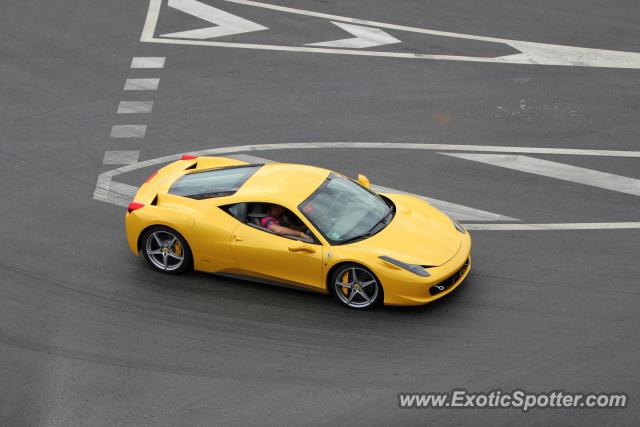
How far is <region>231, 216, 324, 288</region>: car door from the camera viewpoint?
12.4 m

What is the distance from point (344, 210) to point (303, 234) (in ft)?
2.45

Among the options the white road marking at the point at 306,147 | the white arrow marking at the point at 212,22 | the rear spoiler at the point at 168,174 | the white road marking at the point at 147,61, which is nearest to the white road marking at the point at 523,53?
the white arrow marking at the point at 212,22

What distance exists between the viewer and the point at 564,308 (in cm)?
1245

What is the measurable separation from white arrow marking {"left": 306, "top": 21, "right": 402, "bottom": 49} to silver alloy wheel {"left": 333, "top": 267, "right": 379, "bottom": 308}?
1029 cm

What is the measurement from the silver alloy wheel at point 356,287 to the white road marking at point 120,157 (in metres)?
5.59

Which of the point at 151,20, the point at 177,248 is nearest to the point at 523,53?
the point at 151,20

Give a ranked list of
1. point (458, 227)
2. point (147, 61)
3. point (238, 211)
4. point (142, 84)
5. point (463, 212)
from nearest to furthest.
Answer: point (238, 211)
point (458, 227)
point (463, 212)
point (142, 84)
point (147, 61)

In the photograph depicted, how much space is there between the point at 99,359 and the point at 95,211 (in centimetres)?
395

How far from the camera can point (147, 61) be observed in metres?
20.7

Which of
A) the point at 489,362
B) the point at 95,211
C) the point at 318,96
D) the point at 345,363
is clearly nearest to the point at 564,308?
the point at 489,362

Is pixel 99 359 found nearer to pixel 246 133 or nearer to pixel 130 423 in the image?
pixel 130 423

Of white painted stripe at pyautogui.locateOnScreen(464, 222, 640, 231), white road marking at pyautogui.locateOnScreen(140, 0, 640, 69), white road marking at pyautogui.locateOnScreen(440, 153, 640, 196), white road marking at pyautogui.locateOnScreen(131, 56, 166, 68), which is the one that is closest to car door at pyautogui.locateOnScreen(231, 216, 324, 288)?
white painted stripe at pyautogui.locateOnScreen(464, 222, 640, 231)

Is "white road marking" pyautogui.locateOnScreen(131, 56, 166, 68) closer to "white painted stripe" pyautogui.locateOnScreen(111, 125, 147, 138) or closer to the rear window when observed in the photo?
"white painted stripe" pyautogui.locateOnScreen(111, 125, 147, 138)

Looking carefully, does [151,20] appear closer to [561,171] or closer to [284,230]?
[561,171]
